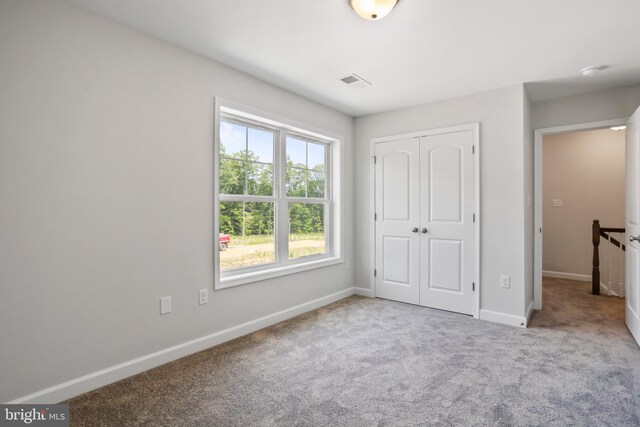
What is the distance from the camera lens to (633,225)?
2.89 metres

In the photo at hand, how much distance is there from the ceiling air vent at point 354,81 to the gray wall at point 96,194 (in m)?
1.09

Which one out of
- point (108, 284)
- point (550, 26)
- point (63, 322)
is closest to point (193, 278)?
point (108, 284)

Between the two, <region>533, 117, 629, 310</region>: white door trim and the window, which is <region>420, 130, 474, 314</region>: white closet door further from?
the window

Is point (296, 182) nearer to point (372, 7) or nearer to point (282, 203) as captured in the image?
point (282, 203)

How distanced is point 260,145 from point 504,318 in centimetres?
306

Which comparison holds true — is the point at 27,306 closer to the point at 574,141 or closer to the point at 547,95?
the point at 547,95

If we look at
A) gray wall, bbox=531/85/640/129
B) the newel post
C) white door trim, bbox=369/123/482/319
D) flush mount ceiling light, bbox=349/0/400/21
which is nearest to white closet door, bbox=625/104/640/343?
gray wall, bbox=531/85/640/129

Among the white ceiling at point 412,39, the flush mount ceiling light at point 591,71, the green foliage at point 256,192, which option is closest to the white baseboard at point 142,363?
the green foliage at point 256,192

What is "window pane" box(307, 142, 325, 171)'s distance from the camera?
3.99m

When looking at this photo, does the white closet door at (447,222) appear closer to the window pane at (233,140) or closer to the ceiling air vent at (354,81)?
the ceiling air vent at (354,81)

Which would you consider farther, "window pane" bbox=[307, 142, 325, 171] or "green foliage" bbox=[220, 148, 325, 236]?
"window pane" bbox=[307, 142, 325, 171]

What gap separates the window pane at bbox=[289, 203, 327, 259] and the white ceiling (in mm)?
1375

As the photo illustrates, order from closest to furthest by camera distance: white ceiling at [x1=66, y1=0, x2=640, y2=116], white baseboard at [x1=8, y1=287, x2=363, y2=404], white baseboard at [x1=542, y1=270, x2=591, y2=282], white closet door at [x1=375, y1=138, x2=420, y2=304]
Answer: white baseboard at [x1=8, y1=287, x2=363, y2=404], white ceiling at [x1=66, y1=0, x2=640, y2=116], white closet door at [x1=375, y1=138, x2=420, y2=304], white baseboard at [x1=542, y1=270, x2=591, y2=282]
